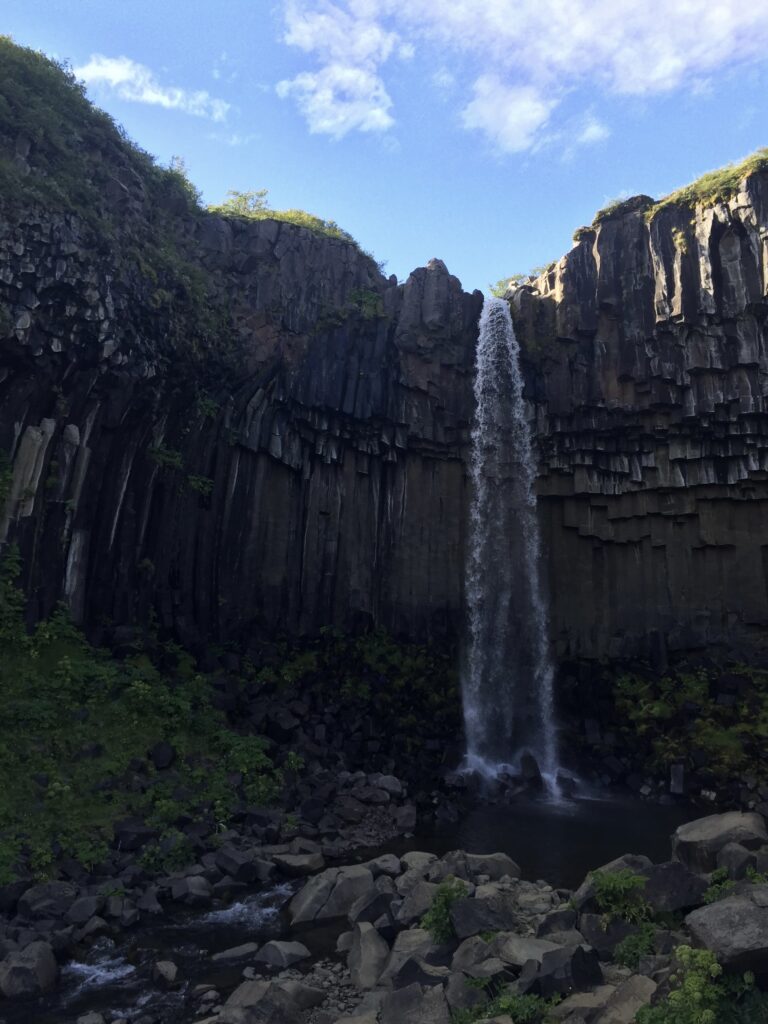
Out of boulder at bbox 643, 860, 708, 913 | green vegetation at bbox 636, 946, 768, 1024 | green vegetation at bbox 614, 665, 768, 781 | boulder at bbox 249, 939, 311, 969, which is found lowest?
boulder at bbox 249, 939, 311, 969

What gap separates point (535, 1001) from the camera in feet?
27.0

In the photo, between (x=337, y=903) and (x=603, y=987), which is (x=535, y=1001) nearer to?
(x=603, y=987)

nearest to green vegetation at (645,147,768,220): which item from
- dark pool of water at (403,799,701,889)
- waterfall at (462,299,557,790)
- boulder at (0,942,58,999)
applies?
waterfall at (462,299,557,790)

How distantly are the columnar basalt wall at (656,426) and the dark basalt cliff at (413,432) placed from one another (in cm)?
8

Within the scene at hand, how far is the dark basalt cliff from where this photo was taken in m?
24.2

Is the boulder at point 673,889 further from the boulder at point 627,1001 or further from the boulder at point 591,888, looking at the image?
the boulder at point 627,1001

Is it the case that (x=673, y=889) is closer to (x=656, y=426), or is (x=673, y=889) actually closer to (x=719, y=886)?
(x=719, y=886)

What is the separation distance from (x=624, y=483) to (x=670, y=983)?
22.0m

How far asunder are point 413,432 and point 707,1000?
74.4 feet

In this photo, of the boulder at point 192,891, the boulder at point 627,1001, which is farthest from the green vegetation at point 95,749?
the boulder at point 627,1001

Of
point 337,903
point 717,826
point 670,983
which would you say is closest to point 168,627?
point 337,903

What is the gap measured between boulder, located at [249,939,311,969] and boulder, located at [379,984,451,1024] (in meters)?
2.31

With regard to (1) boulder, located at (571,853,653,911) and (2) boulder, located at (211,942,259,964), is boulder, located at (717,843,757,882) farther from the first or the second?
(2) boulder, located at (211,942,259,964)

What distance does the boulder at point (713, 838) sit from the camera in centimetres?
1142
